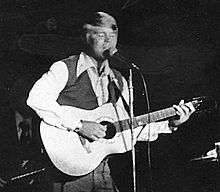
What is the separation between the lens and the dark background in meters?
2.96

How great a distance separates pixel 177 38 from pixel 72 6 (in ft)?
2.35

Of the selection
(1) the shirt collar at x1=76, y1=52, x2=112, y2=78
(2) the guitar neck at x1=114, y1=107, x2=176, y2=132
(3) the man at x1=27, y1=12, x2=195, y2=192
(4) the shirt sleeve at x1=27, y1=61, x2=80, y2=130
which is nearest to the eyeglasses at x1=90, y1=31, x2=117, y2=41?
(3) the man at x1=27, y1=12, x2=195, y2=192

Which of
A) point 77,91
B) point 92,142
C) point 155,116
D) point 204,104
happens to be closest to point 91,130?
point 92,142

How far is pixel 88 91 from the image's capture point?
2.91 metres

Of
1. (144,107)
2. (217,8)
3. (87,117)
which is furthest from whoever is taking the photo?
(217,8)

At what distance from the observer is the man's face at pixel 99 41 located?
9.80 feet

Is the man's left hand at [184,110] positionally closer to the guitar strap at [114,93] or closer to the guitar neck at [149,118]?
the guitar neck at [149,118]

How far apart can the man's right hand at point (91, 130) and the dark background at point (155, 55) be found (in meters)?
0.29

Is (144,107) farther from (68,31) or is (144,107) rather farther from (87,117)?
(68,31)

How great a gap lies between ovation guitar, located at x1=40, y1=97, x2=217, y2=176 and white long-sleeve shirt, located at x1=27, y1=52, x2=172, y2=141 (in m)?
0.05

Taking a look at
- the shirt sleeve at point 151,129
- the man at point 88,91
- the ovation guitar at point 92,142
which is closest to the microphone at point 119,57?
the man at point 88,91

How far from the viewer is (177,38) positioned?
124 inches

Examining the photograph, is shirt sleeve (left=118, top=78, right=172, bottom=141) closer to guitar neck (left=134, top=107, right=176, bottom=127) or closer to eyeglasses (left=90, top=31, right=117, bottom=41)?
guitar neck (left=134, top=107, right=176, bottom=127)

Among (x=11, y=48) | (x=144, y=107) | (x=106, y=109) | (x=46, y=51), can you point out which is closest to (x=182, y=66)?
(x=144, y=107)
